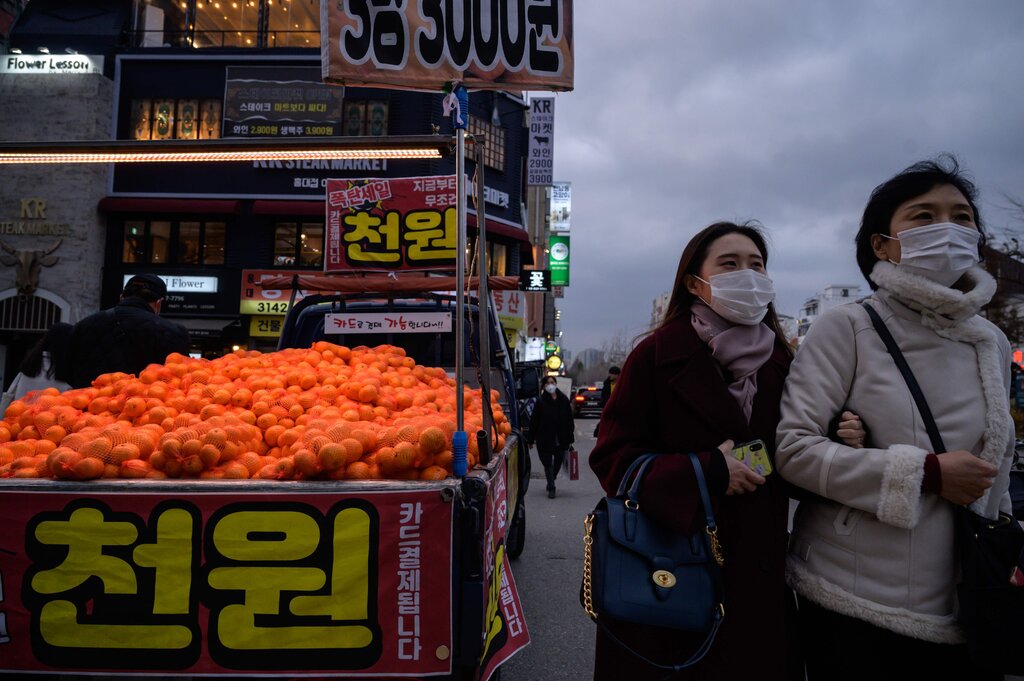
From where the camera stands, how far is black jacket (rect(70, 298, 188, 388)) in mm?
4539

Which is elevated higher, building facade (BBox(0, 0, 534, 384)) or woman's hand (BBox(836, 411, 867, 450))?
building facade (BBox(0, 0, 534, 384))

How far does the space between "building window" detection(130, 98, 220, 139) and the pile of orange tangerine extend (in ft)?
66.5

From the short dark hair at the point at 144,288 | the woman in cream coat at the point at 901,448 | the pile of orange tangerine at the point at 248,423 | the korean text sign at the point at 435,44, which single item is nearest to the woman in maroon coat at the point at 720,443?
the woman in cream coat at the point at 901,448

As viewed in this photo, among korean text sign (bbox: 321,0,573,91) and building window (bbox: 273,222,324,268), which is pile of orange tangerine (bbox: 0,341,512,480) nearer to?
korean text sign (bbox: 321,0,573,91)

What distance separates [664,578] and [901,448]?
0.75 meters

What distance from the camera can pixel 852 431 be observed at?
6.27 ft

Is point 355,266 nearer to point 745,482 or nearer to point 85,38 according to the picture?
point 745,482

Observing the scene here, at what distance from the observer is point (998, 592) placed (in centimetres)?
168

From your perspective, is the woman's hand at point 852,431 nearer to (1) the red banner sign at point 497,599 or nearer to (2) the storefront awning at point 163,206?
(1) the red banner sign at point 497,599

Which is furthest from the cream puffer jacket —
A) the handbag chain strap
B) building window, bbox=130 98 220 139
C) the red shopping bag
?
building window, bbox=130 98 220 139

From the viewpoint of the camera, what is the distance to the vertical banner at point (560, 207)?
45.2m

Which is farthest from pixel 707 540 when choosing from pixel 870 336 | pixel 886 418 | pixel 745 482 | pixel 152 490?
pixel 152 490

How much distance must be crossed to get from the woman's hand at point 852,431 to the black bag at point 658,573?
1.47 ft

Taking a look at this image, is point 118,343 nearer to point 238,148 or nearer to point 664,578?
point 238,148
